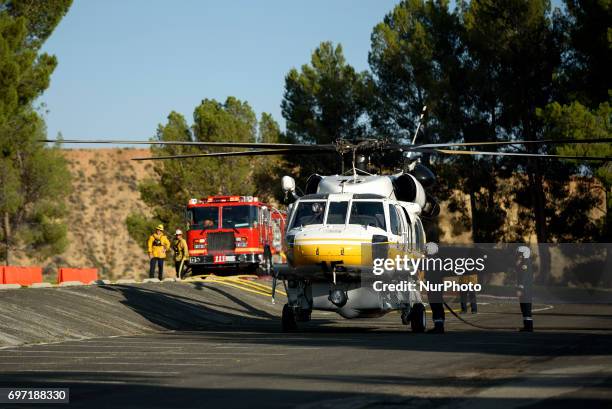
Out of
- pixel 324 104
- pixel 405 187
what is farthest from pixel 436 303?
pixel 324 104

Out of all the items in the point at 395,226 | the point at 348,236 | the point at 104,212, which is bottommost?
the point at 348,236

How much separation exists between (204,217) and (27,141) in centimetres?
1152

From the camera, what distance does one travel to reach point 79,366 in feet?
46.7

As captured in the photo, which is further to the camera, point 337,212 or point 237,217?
point 237,217

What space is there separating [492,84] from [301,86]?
13153 millimetres

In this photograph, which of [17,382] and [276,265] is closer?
[17,382]

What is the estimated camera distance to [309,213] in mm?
20422

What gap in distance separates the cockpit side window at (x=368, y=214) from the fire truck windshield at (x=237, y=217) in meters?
22.8

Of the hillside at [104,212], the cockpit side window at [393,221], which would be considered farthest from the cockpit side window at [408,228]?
the hillside at [104,212]

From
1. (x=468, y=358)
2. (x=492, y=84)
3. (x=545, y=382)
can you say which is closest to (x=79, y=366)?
(x=468, y=358)

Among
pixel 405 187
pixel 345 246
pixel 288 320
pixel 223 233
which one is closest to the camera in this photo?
pixel 345 246

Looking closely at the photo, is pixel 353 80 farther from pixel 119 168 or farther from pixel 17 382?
pixel 119 168

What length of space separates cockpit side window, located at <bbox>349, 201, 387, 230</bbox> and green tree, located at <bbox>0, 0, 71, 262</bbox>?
13421 millimetres

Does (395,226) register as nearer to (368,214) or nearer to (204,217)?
(368,214)
